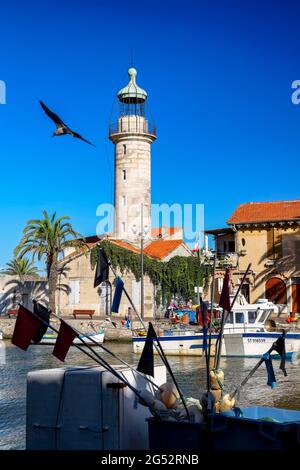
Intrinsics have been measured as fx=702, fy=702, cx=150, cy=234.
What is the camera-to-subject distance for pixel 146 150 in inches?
2216

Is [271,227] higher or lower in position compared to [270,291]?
higher

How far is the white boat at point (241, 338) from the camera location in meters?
33.8

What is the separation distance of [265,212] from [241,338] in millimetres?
17951

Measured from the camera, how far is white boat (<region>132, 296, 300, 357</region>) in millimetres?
33781

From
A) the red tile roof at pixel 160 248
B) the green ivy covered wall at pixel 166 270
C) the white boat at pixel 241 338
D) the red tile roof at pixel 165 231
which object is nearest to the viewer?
the white boat at pixel 241 338

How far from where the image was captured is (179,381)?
25688 mm

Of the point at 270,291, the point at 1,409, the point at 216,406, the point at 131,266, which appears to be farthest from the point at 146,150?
the point at 216,406

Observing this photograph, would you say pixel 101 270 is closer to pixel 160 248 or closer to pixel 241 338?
pixel 241 338

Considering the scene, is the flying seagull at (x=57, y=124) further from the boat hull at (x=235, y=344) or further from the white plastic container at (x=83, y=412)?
the boat hull at (x=235, y=344)

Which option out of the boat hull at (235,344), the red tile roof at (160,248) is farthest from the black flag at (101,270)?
the red tile roof at (160,248)

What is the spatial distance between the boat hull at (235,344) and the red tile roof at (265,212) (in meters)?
16.1

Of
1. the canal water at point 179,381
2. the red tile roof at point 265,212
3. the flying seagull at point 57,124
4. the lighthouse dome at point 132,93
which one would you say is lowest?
the canal water at point 179,381
